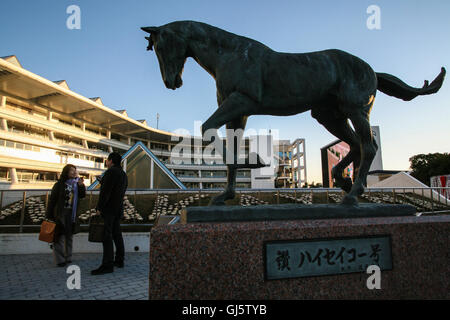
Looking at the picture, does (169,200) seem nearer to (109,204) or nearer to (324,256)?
(109,204)

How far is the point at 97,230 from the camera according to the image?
14.0 ft

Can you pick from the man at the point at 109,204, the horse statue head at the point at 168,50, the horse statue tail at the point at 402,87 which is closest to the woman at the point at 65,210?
the man at the point at 109,204

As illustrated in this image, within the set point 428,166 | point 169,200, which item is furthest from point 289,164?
point 169,200

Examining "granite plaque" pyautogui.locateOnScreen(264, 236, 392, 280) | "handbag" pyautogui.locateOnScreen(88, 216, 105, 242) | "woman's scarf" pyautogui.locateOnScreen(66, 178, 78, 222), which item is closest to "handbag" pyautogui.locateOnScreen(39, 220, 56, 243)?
"woman's scarf" pyautogui.locateOnScreen(66, 178, 78, 222)

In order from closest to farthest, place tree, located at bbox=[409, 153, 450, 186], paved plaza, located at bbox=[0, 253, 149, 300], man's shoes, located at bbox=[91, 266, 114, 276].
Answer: paved plaza, located at bbox=[0, 253, 149, 300] → man's shoes, located at bbox=[91, 266, 114, 276] → tree, located at bbox=[409, 153, 450, 186]

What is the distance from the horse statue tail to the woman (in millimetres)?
5185

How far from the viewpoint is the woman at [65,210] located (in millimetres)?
4625

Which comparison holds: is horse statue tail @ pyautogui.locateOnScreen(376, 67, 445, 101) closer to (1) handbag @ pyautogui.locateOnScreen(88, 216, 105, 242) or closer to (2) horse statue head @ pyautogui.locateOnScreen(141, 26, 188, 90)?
(2) horse statue head @ pyautogui.locateOnScreen(141, 26, 188, 90)

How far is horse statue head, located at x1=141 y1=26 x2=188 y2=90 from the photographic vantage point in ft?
7.56

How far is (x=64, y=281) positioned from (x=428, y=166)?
5565 cm

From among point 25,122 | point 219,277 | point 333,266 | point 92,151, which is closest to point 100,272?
point 219,277

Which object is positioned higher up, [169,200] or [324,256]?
[324,256]

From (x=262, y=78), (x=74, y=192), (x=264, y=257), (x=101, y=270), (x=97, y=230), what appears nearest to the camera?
(x=264, y=257)

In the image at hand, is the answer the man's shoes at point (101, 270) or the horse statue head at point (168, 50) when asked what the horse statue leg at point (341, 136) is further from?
the man's shoes at point (101, 270)
